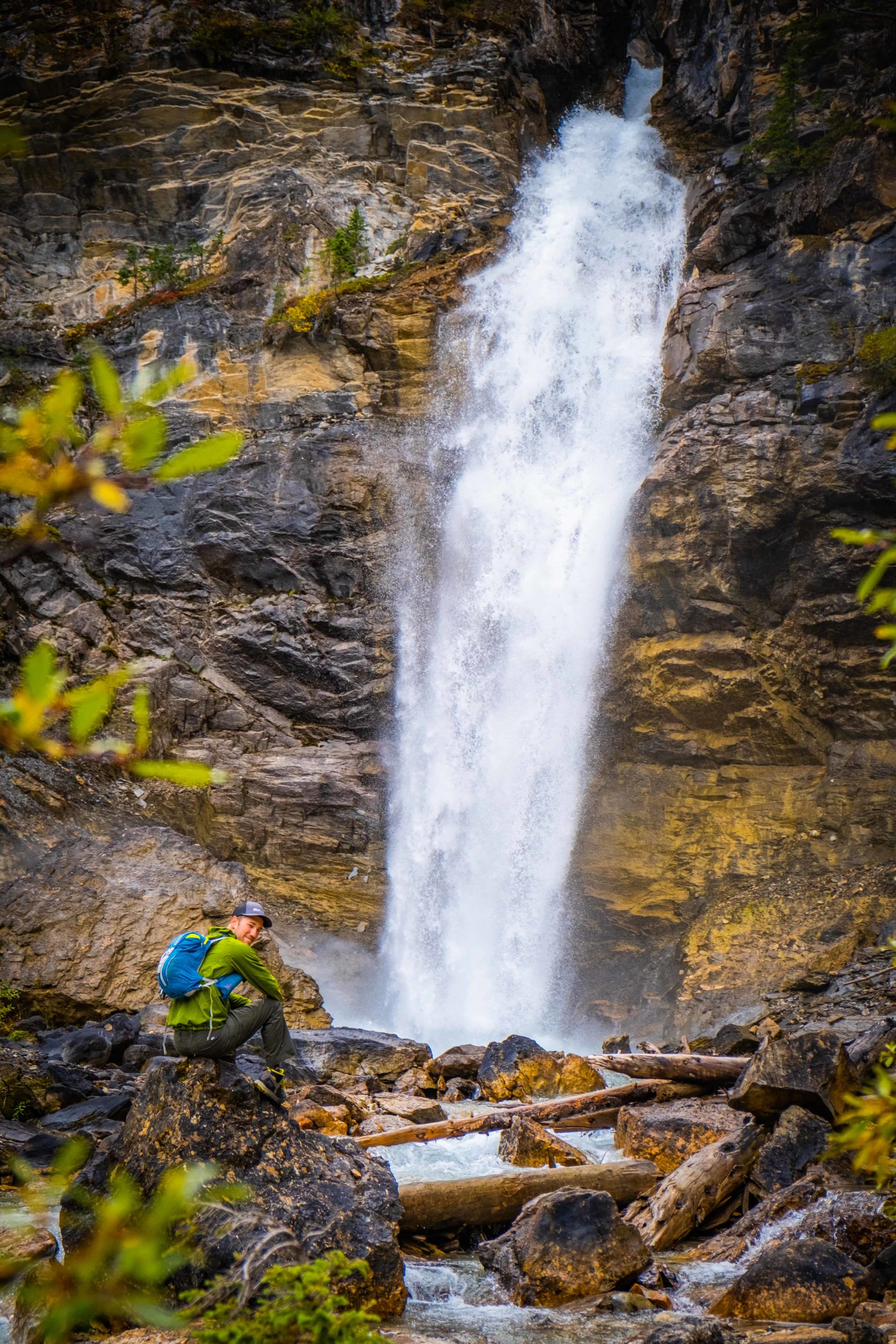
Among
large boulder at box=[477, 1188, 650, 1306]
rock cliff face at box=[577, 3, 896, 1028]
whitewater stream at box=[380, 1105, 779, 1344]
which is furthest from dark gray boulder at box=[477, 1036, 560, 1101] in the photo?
rock cliff face at box=[577, 3, 896, 1028]

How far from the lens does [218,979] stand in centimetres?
608

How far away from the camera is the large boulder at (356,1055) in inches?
479

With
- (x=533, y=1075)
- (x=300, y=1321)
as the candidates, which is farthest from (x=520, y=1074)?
(x=300, y=1321)

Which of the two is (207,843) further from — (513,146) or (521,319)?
(513,146)

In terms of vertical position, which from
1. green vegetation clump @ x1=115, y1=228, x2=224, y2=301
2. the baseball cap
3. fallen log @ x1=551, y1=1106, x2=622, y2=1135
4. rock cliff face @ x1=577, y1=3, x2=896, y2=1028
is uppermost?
green vegetation clump @ x1=115, y1=228, x2=224, y2=301

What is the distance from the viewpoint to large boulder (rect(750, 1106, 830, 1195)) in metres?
6.92

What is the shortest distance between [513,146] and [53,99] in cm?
1510

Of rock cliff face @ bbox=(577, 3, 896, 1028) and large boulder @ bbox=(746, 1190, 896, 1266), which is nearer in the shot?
large boulder @ bbox=(746, 1190, 896, 1266)

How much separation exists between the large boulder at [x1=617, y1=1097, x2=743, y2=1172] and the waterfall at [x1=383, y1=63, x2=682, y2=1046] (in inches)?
366

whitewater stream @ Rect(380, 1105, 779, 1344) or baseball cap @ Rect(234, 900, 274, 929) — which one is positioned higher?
baseball cap @ Rect(234, 900, 274, 929)

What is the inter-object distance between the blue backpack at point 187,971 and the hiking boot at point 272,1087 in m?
0.62

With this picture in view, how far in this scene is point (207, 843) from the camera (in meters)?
20.7

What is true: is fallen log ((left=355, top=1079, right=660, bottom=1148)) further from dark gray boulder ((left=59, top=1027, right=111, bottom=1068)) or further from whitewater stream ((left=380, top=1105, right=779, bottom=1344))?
dark gray boulder ((left=59, top=1027, right=111, bottom=1068))

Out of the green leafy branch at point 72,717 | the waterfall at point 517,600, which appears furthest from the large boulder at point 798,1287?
the waterfall at point 517,600
